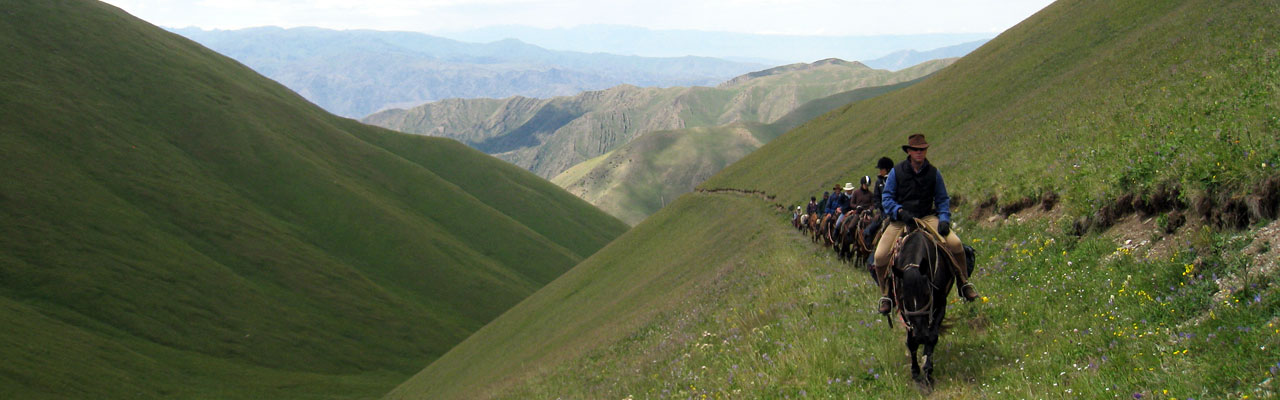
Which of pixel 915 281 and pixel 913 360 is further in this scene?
pixel 913 360

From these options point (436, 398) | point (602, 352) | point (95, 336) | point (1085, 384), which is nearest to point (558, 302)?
point (436, 398)

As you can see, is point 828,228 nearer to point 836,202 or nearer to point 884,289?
point 836,202

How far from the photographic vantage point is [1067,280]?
40.6 feet

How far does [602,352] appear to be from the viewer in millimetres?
28531

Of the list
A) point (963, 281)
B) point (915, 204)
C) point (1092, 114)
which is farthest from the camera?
point (1092, 114)

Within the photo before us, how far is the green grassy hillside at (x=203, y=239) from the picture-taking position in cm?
9219

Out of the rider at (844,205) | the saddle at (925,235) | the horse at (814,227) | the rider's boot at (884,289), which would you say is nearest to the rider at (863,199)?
the rider at (844,205)

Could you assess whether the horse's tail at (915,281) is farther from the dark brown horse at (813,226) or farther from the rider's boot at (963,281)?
the dark brown horse at (813,226)

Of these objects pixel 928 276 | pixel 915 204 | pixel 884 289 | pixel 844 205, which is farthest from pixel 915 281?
pixel 844 205

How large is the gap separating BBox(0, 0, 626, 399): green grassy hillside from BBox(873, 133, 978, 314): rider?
7969cm

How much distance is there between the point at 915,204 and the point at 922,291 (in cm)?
188

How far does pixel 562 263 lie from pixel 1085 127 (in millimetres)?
149071

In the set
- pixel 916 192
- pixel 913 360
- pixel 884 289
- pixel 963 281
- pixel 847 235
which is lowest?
pixel 847 235

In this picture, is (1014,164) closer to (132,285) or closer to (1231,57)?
Answer: (1231,57)
